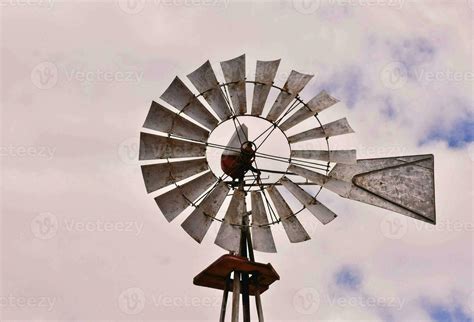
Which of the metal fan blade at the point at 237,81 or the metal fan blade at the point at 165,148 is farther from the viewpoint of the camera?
the metal fan blade at the point at 237,81

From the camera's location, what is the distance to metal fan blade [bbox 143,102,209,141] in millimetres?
7715

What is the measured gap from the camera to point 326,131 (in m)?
8.07

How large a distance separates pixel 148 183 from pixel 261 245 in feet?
4.92

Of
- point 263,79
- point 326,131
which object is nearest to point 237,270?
point 326,131

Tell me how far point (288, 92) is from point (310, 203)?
135cm

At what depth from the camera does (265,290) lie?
26.9 feet

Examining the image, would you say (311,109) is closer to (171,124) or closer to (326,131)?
(326,131)

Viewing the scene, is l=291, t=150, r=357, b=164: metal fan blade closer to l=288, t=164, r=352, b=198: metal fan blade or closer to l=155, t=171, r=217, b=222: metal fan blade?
l=288, t=164, r=352, b=198: metal fan blade

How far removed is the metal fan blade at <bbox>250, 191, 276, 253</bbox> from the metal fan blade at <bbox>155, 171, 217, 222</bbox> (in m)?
0.58

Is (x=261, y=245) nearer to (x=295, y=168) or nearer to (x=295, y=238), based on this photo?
(x=295, y=238)

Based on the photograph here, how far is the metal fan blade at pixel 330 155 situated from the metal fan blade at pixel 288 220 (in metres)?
0.52

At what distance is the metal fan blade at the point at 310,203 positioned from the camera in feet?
25.7

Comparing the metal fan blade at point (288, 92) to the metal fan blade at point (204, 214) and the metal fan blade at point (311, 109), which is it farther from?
the metal fan blade at point (204, 214)

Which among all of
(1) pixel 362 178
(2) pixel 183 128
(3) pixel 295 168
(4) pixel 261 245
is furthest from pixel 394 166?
(2) pixel 183 128
